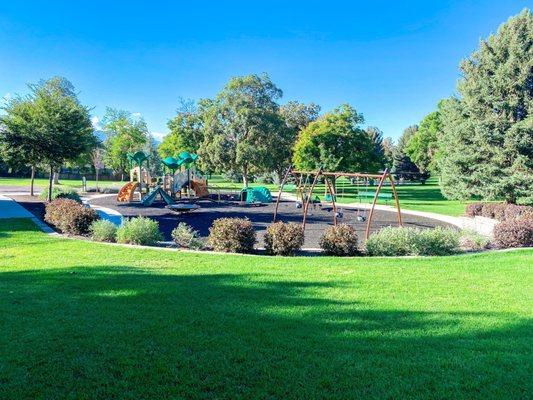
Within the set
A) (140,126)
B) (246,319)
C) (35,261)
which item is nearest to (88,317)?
(246,319)

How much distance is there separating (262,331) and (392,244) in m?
5.51

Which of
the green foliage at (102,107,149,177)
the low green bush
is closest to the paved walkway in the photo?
the low green bush

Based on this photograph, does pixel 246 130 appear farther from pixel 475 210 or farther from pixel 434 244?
pixel 434 244

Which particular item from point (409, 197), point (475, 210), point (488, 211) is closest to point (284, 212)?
point (475, 210)

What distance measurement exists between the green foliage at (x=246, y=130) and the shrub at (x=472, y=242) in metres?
27.0

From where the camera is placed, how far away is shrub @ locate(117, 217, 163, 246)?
9.64 meters

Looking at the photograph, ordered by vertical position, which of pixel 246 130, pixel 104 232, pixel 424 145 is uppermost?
pixel 424 145

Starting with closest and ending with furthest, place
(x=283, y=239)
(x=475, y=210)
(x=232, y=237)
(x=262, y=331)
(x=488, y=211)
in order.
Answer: (x=262, y=331) → (x=283, y=239) → (x=232, y=237) → (x=488, y=211) → (x=475, y=210)

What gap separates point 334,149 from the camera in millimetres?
33250

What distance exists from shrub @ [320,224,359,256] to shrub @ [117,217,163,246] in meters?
4.07

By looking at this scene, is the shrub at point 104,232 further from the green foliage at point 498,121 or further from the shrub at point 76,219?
the green foliage at point 498,121

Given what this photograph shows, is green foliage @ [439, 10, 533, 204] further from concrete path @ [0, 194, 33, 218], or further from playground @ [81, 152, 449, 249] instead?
concrete path @ [0, 194, 33, 218]

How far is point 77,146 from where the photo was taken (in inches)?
738

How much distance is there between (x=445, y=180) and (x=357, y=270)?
15.5 meters
